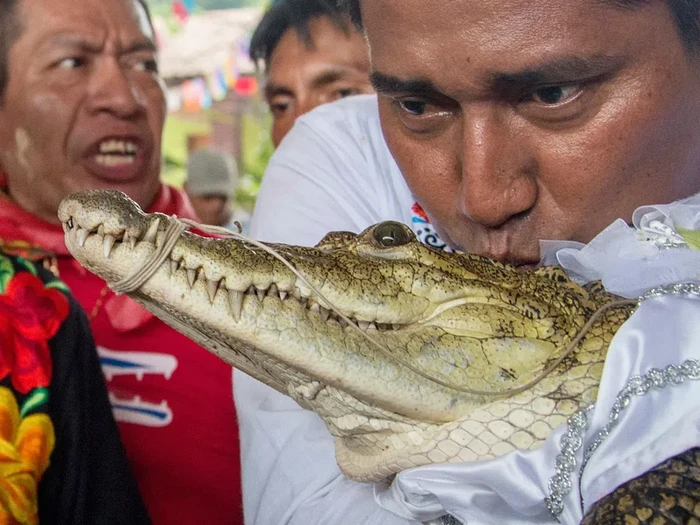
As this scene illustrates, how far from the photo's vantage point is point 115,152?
8.13 feet

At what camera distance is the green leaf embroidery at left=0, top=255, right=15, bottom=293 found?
5.54 ft

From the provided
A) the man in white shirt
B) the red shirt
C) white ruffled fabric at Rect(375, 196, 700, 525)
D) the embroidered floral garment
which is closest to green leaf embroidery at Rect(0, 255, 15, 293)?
the embroidered floral garment

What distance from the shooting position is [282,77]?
284 centimetres

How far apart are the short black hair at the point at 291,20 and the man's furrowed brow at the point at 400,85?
1.55 metres

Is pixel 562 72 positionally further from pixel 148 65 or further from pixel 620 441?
pixel 148 65

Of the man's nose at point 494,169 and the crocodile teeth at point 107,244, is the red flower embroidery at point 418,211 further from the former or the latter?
the crocodile teeth at point 107,244

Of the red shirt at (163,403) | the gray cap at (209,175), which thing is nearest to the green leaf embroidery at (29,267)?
the red shirt at (163,403)

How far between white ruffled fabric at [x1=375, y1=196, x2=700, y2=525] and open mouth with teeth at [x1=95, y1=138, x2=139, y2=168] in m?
1.71

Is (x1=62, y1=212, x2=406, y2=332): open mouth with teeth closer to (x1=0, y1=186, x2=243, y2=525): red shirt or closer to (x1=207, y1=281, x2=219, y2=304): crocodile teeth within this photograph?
(x1=207, y1=281, x2=219, y2=304): crocodile teeth

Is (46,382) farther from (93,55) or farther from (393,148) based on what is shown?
(93,55)

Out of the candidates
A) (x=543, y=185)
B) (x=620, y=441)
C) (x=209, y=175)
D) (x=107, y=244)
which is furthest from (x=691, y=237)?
(x=209, y=175)

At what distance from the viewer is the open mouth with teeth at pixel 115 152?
2445mm

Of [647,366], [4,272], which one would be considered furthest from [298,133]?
[647,366]

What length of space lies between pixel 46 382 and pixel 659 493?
1188 millimetres
